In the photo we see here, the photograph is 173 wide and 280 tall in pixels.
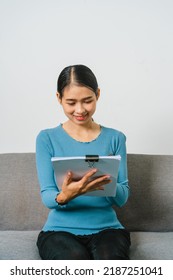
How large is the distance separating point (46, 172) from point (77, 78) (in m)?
0.37

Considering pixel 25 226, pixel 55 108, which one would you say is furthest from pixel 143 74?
pixel 25 226

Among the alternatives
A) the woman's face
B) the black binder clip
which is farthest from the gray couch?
the black binder clip

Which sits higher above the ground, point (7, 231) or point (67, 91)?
point (67, 91)

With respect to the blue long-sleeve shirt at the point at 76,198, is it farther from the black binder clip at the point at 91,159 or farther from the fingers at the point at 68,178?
the black binder clip at the point at 91,159

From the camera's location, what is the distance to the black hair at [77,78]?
1.50 metres

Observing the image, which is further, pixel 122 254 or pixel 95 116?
pixel 95 116

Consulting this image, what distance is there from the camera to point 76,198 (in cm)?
152

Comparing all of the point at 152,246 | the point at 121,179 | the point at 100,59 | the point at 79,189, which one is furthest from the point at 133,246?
the point at 100,59

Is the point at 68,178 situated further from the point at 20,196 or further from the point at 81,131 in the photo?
the point at 20,196

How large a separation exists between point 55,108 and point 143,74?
0.52 m

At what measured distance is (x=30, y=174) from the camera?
1900mm

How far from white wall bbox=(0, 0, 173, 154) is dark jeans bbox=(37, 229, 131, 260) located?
86cm
